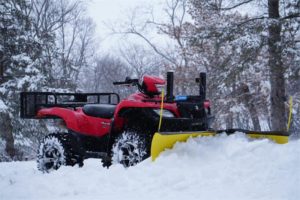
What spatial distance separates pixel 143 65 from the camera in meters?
43.4

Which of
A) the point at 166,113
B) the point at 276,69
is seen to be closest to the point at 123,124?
the point at 166,113

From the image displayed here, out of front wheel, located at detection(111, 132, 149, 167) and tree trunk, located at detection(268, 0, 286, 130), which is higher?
tree trunk, located at detection(268, 0, 286, 130)

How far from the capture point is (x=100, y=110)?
6090 millimetres

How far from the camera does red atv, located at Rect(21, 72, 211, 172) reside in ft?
17.4

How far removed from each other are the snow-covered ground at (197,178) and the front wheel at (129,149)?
0.18m

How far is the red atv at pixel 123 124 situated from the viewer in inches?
209

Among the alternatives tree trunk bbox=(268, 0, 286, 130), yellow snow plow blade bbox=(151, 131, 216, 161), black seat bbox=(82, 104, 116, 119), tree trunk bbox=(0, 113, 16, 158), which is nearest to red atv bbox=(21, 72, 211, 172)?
black seat bbox=(82, 104, 116, 119)

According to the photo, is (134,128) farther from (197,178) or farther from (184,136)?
(197,178)

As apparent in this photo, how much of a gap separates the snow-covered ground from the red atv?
14.4 inches

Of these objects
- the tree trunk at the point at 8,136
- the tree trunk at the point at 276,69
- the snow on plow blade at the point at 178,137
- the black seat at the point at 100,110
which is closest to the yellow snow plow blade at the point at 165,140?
the snow on plow blade at the point at 178,137

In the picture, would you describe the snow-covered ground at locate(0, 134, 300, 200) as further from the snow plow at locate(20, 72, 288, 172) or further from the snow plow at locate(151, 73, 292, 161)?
the snow plow at locate(20, 72, 288, 172)

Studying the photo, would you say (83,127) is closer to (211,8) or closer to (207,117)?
(207,117)

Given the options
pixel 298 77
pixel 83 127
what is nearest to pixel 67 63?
pixel 298 77

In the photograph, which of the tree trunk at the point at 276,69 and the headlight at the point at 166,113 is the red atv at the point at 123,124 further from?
the tree trunk at the point at 276,69
